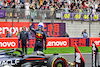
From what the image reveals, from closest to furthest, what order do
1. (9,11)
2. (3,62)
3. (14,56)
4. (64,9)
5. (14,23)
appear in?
(3,62) → (14,56) → (9,11) → (14,23) → (64,9)

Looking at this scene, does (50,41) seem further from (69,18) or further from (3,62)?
(3,62)

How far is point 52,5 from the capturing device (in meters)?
20.9

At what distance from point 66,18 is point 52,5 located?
186 cm

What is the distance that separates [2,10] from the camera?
18406mm

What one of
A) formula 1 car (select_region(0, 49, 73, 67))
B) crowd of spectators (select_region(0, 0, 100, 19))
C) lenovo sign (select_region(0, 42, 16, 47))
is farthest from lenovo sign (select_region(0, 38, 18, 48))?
formula 1 car (select_region(0, 49, 73, 67))

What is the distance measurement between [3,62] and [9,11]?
12.8m

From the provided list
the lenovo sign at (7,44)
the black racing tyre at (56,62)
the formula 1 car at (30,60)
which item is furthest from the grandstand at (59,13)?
the black racing tyre at (56,62)

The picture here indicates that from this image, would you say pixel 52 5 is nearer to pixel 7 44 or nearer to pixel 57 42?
pixel 57 42

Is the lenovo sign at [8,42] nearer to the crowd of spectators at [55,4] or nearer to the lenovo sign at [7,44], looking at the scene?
the lenovo sign at [7,44]

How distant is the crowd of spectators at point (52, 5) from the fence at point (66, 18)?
0.40 ft

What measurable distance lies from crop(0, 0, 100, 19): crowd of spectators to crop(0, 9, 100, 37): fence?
0.12 metres

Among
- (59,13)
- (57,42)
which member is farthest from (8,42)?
(59,13)

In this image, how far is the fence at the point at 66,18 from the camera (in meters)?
18.7

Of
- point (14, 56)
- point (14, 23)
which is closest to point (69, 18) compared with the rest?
point (14, 23)
